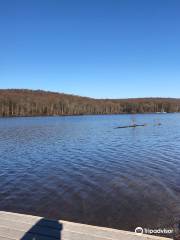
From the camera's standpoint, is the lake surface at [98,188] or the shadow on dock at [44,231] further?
the lake surface at [98,188]

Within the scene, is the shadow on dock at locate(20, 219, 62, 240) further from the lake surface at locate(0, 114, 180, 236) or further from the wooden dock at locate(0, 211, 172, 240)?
the lake surface at locate(0, 114, 180, 236)

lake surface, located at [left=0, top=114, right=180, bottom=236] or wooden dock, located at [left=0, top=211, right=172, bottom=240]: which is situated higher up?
wooden dock, located at [left=0, top=211, right=172, bottom=240]

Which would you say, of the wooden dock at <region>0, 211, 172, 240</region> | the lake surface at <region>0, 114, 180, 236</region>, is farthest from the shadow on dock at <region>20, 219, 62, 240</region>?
the lake surface at <region>0, 114, 180, 236</region>

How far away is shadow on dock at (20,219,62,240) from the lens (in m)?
6.63

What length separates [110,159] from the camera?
22391 millimetres

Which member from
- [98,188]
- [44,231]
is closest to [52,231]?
[44,231]

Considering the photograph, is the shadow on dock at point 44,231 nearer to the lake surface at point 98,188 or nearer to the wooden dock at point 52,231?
the wooden dock at point 52,231

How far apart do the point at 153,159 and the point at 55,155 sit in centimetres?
886

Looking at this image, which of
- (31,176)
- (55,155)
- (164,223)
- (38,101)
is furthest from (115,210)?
(38,101)

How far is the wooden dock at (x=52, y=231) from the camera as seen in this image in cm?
660

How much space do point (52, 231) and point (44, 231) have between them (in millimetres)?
227

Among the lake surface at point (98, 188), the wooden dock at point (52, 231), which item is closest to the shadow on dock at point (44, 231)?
the wooden dock at point (52, 231)

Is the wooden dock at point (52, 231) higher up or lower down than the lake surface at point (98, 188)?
higher up

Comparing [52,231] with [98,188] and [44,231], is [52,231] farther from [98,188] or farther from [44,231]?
[98,188]
